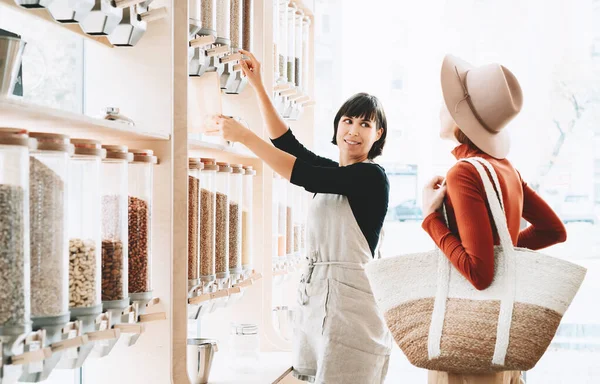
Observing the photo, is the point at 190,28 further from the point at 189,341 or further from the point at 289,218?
the point at 289,218

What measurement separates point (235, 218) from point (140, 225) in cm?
79

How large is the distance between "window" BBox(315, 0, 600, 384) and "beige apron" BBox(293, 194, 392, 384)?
2.01 metres

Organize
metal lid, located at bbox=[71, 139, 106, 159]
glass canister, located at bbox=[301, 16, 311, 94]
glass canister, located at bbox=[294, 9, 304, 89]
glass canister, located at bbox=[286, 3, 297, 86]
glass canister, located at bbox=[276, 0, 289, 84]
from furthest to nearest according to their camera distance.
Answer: glass canister, located at bbox=[301, 16, 311, 94] → glass canister, located at bbox=[294, 9, 304, 89] → glass canister, located at bbox=[286, 3, 297, 86] → glass canister, located at bbox=[276, 0, 289, 84] → metal lid, located at bbox=[71, 139, 106, 159]

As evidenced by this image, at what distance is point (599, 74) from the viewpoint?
436 centimetres

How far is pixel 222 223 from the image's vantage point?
233 centimetres

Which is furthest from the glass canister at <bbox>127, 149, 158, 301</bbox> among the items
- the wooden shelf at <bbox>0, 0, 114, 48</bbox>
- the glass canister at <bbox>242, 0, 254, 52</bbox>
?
the glass canister at <bbox>242, 0, 254, 52</bbox>

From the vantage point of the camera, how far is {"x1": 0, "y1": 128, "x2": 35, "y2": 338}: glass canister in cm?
119

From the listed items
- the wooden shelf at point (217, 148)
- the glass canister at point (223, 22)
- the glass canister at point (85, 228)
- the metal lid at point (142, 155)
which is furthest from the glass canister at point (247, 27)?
the glass canister at point (85, 228)

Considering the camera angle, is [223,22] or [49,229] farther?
[223,22]

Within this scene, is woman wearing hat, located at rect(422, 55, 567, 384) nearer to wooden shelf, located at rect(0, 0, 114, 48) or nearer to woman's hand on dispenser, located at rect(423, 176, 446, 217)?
woman's hand on dispenser, located at rect(423, 176, 446, 217)

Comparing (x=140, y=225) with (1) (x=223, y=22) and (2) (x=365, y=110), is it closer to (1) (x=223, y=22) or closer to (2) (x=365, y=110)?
(1) (x=223, y=22)

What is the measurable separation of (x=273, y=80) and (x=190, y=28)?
3.43ft

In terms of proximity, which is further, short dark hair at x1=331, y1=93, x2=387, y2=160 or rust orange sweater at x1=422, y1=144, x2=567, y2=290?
short dark hair at x1=331, y1=93, x2=387, y2=160

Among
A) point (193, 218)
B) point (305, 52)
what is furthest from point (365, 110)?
point (305, 52)
